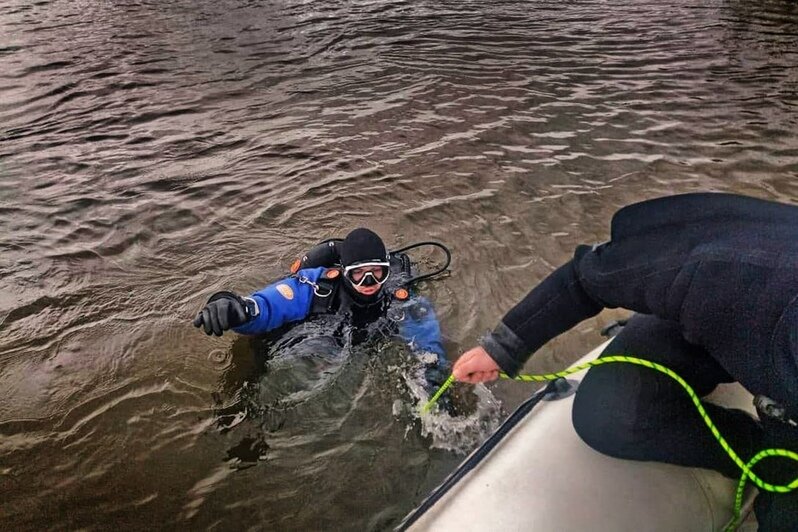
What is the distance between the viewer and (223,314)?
2.96 meters

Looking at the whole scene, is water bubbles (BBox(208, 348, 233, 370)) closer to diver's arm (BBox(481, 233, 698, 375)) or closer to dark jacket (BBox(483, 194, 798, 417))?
diver's arm (BBox(481, 233, 698, 375))

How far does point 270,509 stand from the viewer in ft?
9.35

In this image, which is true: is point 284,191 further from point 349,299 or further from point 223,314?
point 223,314

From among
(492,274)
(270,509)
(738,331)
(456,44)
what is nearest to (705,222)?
(738,331)

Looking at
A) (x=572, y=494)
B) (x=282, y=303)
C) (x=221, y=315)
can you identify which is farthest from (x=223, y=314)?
(x=572, y=494)

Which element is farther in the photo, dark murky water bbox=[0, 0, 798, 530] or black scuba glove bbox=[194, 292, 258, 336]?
dark murky water bbox=[0, 0, 798, 530]

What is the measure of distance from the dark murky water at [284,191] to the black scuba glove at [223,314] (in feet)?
2.03

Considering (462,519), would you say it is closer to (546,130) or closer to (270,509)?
(270,509)

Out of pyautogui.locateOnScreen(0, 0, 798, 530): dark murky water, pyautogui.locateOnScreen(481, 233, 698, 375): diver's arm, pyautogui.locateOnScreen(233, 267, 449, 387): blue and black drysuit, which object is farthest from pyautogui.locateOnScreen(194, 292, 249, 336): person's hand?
pyautogui.locateOnScreen(481, 233, 698, 375): diver's arm

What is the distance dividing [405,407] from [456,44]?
26.9 feet

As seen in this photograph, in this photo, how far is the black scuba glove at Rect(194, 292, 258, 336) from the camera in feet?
9.58

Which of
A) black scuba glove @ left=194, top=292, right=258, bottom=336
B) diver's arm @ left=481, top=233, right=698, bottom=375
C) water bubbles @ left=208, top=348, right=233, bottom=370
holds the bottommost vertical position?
water bubbles @ left=208, top=348, right=233, bottom=370

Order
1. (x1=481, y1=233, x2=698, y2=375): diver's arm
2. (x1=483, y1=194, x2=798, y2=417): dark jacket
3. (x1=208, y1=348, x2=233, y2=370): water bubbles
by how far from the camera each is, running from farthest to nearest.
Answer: (x1=208, y1=348, x2=233, y2=370): water bubbles → (x1=481, y1=233, x2=698, y2=375): diver's arm → (x1=483, y1=194, x2=798, y2=417): dark jacket

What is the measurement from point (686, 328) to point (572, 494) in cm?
83
